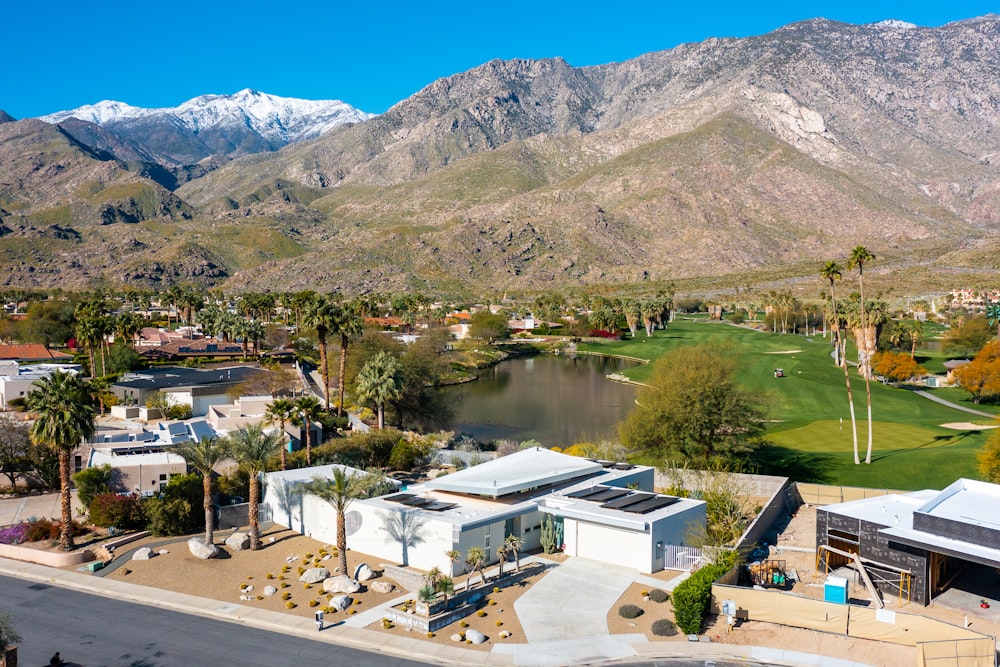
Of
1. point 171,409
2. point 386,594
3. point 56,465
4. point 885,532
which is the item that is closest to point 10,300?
point 171,409

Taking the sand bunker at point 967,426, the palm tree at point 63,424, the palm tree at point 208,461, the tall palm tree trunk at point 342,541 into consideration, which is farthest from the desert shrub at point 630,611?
the sand bunker at point 967,426

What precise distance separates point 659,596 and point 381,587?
935 cm

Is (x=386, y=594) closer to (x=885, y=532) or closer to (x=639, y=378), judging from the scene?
(x=885, y=532)

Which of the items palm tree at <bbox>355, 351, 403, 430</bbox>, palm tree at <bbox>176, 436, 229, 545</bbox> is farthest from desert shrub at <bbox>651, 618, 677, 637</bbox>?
palm tree at <bbox>355, 351, 403, 430</bbox>

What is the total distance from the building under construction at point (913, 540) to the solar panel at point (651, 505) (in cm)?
568

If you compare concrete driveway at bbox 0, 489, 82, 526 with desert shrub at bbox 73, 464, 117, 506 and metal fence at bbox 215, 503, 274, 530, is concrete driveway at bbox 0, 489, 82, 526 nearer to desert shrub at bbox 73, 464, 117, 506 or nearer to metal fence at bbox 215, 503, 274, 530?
desert shrub at bbox 73, 464, 117, 506

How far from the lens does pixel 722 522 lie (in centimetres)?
3142

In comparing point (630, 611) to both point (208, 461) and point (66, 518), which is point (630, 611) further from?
point (66, 518)

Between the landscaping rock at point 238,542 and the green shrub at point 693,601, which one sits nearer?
the green shrub at point 693,601

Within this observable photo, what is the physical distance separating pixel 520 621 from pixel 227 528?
1677 cm

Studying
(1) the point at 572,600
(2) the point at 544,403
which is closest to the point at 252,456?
(1) the point at 572,600

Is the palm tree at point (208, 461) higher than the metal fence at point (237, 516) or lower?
higher

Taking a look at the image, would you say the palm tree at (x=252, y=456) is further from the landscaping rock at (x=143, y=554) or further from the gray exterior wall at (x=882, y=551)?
the gray exterior wall at (x=882, y=551)

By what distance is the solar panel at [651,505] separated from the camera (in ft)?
98.2
